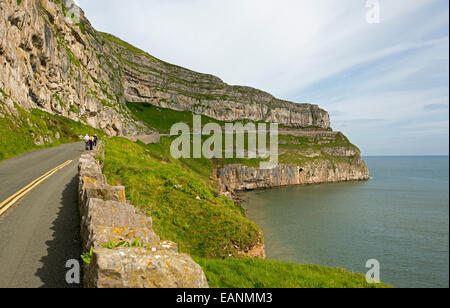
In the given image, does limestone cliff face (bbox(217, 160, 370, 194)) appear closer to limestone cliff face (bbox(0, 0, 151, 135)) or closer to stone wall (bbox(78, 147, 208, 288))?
limestone cliff face (bbox(0, 0, 151, 135))

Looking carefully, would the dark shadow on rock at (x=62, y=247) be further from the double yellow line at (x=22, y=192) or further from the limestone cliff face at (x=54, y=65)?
the limestone cliff face at (x=54, y=65)

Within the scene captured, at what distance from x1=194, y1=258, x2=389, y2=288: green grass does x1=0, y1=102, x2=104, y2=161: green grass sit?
23703 millimetres

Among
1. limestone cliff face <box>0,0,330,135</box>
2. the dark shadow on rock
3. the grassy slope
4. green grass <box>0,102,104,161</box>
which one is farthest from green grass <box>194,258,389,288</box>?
the grassy slope

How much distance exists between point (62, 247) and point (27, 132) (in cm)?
2898

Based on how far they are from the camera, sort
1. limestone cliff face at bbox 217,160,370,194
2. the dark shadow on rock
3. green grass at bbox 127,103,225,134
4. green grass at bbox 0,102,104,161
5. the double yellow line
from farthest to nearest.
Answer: green grass at bbox 127,103,225,134
limestone cliff face at bbox 217,160,370,194
green grass at bbox 0,102,104,161
the double yellow line
the dark shadow on rock

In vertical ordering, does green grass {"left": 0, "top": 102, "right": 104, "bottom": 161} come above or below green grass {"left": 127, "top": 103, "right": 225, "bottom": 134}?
below

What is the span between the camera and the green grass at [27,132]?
22.3 m

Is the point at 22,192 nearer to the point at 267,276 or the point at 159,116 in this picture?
the point at 267,276

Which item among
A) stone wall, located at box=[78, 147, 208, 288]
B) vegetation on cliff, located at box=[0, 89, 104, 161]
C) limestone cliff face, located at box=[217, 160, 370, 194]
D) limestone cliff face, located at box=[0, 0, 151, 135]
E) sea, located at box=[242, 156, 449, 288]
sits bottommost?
sea, located at box=[242, 156, 449, 288]

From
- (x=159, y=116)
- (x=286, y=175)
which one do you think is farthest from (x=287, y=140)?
(x=159, y=116)

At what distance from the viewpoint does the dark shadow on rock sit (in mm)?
5277

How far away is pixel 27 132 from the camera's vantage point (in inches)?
1065

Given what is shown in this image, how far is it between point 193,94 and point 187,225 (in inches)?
6871

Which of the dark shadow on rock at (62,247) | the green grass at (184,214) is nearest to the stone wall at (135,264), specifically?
the dark shadow on rock at (62,247)
